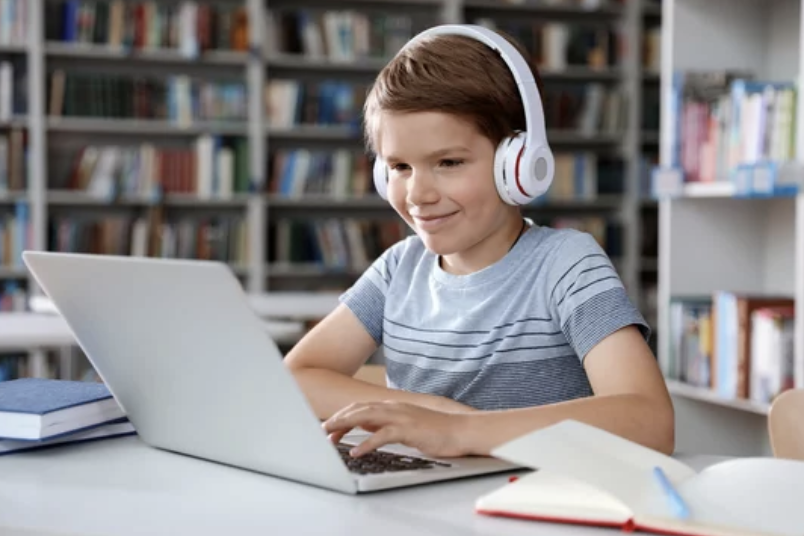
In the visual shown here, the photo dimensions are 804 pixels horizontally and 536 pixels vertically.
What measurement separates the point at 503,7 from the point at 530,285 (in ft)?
13.1

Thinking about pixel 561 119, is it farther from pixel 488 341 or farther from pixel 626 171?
pixel 488 341

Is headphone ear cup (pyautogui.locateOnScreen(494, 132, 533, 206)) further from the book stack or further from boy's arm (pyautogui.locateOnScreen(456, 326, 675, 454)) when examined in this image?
the book stack

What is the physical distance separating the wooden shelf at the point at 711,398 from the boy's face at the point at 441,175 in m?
1.53

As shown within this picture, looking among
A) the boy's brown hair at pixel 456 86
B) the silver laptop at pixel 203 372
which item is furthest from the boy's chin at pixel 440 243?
the silver laptop at pixel 203 372

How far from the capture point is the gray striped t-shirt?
1310mm

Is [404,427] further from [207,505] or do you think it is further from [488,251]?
[488,251]

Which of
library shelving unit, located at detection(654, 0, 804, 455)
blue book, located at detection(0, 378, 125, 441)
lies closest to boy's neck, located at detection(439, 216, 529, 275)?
blue book, located at detection(0, 378, 125, 441)

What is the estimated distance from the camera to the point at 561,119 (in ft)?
16.8

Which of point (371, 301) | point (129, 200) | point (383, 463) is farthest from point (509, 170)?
point (129, 200)

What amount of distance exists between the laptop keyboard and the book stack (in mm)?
281

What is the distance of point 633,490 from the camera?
780 mm

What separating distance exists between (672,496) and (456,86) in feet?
2.02

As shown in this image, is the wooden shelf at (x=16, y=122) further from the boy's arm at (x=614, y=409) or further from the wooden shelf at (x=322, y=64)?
the boy's arm at (x=614, y=409)

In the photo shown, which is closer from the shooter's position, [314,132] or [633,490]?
[633,490]
